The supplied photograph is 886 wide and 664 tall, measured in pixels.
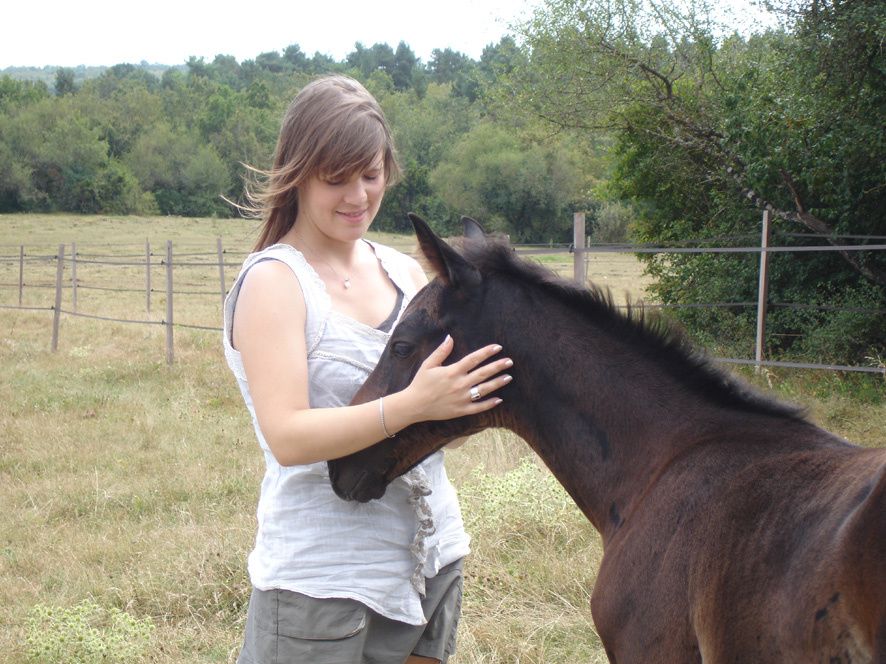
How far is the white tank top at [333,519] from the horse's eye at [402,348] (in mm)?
62

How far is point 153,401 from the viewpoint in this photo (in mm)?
8445

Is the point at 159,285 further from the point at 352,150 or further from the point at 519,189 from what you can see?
the point at 352,150

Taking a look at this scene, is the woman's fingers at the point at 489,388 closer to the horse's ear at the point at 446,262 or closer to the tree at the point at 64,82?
the horse's ear at the point at 446,262

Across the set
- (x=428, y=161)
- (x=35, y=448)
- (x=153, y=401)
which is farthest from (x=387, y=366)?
(x=428, y=161)

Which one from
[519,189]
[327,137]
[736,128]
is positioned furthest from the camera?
[519,189]

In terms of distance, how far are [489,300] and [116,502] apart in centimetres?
451

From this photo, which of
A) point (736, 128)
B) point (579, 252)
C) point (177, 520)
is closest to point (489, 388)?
point (177, 520)

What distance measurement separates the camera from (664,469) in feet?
6.10

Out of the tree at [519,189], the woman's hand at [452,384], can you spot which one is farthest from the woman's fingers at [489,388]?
the tree at [519,189]

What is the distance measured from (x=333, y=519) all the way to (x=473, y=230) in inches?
37.1

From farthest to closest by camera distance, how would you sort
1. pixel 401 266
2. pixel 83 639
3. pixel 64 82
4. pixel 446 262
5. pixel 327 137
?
pixel 64 82, pixel 83 639, pixel 401 266, pixel 446 262, pixel 327 137

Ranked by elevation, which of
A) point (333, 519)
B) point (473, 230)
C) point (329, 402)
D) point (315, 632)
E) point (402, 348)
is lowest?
point (315, 632)

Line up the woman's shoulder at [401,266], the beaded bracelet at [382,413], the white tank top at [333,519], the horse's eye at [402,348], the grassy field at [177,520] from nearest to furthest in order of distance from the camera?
the beaded bracelet at [382,413], the white tank top at [333,519], the horse's eye at [402,348], the woman's shoulder at [401,266], the grassy field at [177,520]

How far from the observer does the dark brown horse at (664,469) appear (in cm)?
135
